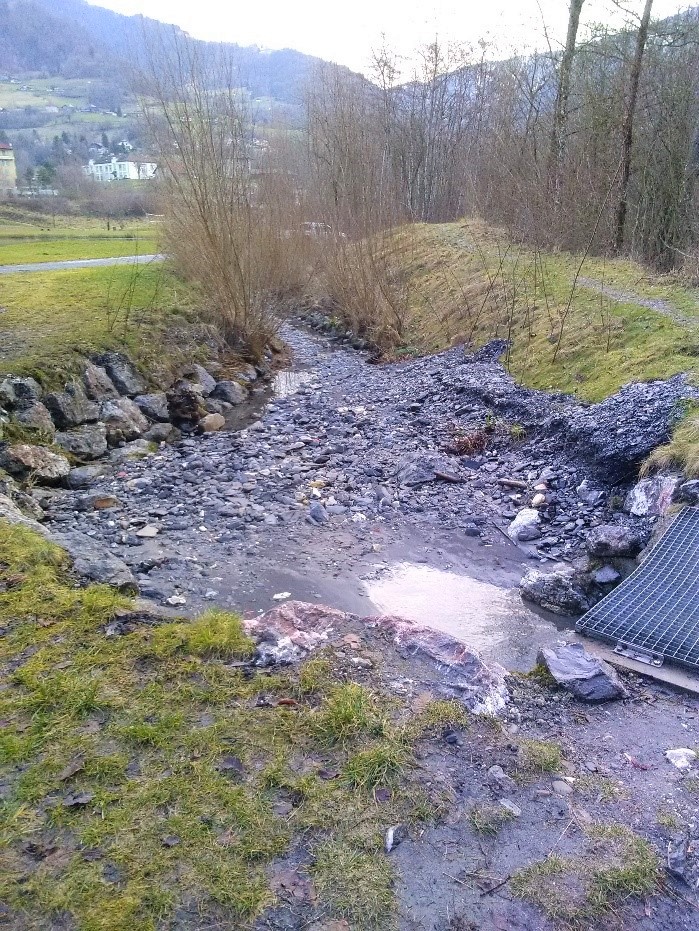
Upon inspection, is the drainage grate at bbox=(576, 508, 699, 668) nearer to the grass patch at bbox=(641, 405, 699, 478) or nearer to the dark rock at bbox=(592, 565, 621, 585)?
the dark rock at bbox=(592, 565, 621, 585)

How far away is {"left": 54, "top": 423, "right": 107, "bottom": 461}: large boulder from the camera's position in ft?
28.5

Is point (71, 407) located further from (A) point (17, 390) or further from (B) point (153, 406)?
→ (B) point (153, 406)

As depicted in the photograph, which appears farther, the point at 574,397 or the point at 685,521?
the point at 574,397

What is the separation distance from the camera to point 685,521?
18.5 ft

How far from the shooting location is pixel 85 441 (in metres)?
8.91

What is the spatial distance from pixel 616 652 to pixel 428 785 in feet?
6.59

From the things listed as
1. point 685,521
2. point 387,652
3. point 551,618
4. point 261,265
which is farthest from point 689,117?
point 387,652

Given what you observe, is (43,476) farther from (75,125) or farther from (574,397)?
(75,125)

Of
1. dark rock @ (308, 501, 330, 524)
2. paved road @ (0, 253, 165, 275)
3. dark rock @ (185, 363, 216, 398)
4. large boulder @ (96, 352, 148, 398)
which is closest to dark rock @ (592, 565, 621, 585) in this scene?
dark rock @ (308, 501, 330, 524)

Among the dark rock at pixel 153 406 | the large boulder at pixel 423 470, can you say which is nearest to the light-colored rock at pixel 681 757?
the large boulder at pixel 423 470

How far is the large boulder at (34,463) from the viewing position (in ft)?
25.0

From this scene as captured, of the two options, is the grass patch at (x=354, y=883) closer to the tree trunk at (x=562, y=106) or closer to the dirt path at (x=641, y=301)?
the dirt path at (x=641, y=301)

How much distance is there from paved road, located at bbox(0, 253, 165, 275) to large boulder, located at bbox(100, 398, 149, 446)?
7.48m

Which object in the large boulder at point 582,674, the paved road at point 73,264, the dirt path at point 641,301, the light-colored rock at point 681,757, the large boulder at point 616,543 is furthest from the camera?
the paved road at point 73,264
